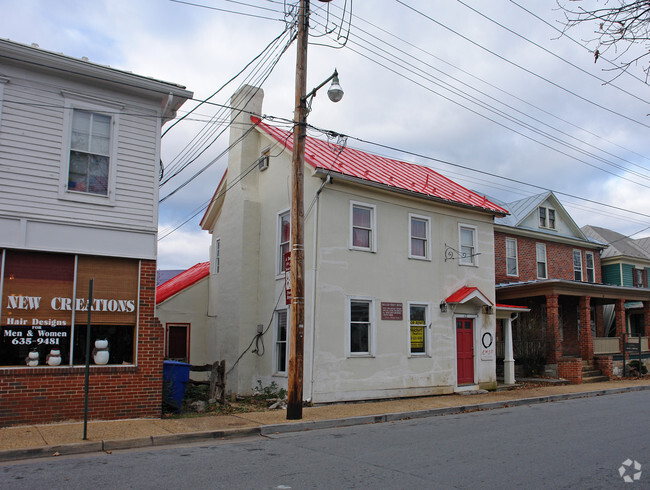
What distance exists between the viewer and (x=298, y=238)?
11.6m

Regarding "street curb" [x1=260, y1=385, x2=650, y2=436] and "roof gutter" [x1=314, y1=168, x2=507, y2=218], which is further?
"roof gutter" [x1=314, y1=168, x2=507, y2=218]

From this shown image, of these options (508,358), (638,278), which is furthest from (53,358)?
(638,278)

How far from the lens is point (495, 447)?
865cm

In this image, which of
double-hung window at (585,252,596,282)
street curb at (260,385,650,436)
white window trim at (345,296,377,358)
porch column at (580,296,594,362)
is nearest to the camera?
street curb at (260,385,650,436)

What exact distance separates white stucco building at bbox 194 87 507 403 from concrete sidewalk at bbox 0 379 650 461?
1285 millimetres

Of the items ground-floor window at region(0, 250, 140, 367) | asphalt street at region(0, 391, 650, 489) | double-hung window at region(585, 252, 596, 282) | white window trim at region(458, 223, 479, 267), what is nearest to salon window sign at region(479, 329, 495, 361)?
white window trim at region(458, 223, 479, 267)

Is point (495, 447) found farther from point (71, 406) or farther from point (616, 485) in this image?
point (71, 406)

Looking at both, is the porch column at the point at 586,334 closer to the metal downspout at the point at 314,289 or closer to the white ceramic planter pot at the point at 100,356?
the metal downspout at the point at 314,289

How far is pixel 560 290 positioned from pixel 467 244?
16.6ft

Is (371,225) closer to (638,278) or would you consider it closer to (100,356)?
(100,356)

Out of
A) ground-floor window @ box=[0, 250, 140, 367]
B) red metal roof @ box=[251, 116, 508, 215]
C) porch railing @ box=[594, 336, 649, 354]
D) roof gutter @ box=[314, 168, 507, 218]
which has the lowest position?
porch railing @ box=[594, 336, 649, 354]

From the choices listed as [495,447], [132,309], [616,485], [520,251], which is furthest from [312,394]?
[520,251]

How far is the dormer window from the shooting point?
85.2 feet

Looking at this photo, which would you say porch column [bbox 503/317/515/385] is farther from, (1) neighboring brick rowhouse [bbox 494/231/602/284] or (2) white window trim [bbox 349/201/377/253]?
(2) white window trim [bbox 349/201/377/253]
